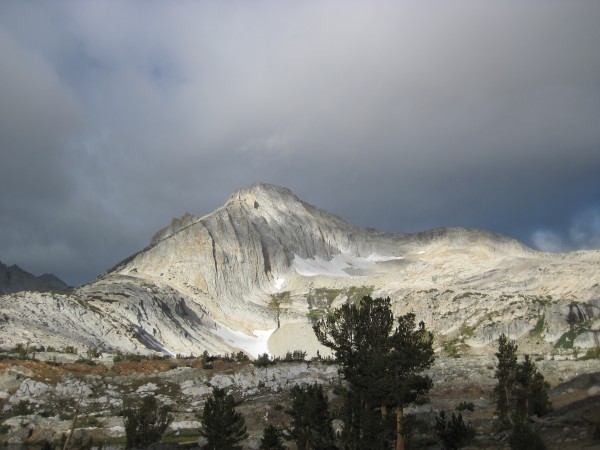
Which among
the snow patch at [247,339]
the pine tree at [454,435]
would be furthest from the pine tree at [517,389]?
the snow patch at [247,339]

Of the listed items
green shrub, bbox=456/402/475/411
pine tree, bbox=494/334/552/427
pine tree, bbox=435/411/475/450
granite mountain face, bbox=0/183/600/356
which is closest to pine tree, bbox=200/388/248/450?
pine tree, bbox=435/411/475/450

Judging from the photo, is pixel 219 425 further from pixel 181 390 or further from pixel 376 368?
pixel 181 390

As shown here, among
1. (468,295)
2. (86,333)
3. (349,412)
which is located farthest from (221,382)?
(468,295)

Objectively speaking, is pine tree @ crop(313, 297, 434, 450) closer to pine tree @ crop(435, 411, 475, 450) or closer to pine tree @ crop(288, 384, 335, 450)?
pine tree @ crop(288, 384, 335, 450)

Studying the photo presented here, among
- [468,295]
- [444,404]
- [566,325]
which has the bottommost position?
[444,404]

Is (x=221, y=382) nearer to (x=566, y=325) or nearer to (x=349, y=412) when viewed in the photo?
(x=349, y=412)

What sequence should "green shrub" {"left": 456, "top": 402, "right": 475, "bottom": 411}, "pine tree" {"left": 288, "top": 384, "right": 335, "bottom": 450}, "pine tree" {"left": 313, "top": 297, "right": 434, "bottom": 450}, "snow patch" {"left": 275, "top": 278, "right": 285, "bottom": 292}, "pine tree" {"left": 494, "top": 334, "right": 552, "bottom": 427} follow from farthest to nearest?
"snow patch" {"left": 275, "top": 278, "right": 285, "bottom": 292} < "green shrub" {"left": 456, "top": 402, "right": 475, "bottom": 411} < "pine tree" {"left": 494, "top": 334, "right": 552, "bottom": 427} < "pine tree" {"left": 288, "top": 384, "right": 335, "bottom": 450} < "pine tree" {"left": 313, "top": 297, "right": 434, "bottom": 450}
